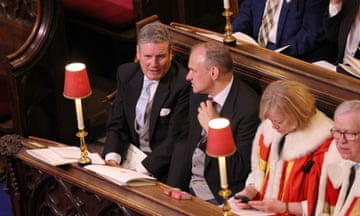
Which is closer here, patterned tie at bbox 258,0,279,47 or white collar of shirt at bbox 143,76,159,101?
white collar of shirt at bbox 143,76,159,101

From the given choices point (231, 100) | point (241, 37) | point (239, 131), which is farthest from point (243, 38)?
point (239, 131)

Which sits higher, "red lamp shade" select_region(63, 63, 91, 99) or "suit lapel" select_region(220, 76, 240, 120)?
"red lamp shade" select_region(63, 63, 91, 99)

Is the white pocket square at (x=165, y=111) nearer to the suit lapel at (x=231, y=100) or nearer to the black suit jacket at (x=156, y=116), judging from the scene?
the black suit jacket at (x=156, y=116)

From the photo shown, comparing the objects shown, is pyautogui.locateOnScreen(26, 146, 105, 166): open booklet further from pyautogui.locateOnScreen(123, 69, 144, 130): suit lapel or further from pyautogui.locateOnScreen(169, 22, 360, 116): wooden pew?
pyautogui.locateOnScreen(169, 22, 360, 116): wooden pew

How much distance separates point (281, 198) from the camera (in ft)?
13.5

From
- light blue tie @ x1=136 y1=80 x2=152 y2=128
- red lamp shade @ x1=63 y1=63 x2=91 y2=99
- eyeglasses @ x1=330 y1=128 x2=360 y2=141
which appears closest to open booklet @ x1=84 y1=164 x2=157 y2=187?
red lamp shade @ x1=63 y1=63 x2=91 y2=99

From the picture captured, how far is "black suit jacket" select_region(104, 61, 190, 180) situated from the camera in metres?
4.83

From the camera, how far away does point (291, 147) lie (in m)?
4.05

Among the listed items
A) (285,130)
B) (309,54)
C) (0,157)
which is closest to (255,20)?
(309,54)

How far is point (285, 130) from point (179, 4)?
256cm

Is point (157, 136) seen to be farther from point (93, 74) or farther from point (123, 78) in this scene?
point (93, 74)

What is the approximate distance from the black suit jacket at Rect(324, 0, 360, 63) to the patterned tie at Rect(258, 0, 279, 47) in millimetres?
434

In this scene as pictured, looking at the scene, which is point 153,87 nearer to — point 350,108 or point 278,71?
point 278,71

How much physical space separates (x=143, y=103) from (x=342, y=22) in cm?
124
